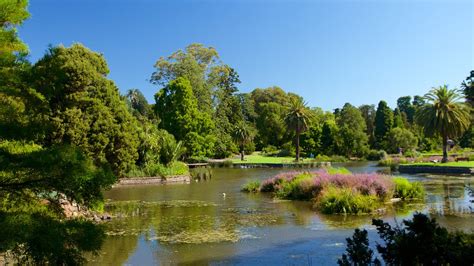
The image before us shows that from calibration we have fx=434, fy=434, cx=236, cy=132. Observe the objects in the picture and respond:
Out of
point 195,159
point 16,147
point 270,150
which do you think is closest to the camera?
point 16,147

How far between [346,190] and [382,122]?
5829 centimetres

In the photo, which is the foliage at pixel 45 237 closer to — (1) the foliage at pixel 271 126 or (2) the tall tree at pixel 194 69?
(2) the tall tree at pixel 194 69

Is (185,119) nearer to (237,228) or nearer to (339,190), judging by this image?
(339,190)

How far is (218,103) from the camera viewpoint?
205 ft

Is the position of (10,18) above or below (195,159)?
above

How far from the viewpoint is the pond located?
10344 mm

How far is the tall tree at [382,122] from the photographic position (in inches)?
2805

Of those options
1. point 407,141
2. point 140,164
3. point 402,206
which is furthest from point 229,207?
point 407,141

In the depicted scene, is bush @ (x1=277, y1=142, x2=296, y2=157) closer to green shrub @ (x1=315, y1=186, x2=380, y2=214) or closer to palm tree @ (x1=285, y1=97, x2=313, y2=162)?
palm tree @ (x1=285, y1=97, x2=313, y2=162)

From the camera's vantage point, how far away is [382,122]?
7175 centimetres

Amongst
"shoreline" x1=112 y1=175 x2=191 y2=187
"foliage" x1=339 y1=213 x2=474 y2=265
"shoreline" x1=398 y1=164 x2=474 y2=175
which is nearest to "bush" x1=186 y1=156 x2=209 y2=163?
"shoreline" x1=112 y1=175 x2=191 y2=187

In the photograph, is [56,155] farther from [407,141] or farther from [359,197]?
[407,141]

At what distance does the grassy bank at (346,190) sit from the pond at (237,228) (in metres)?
0.65

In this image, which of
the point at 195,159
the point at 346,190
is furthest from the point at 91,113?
the point at 195,159
